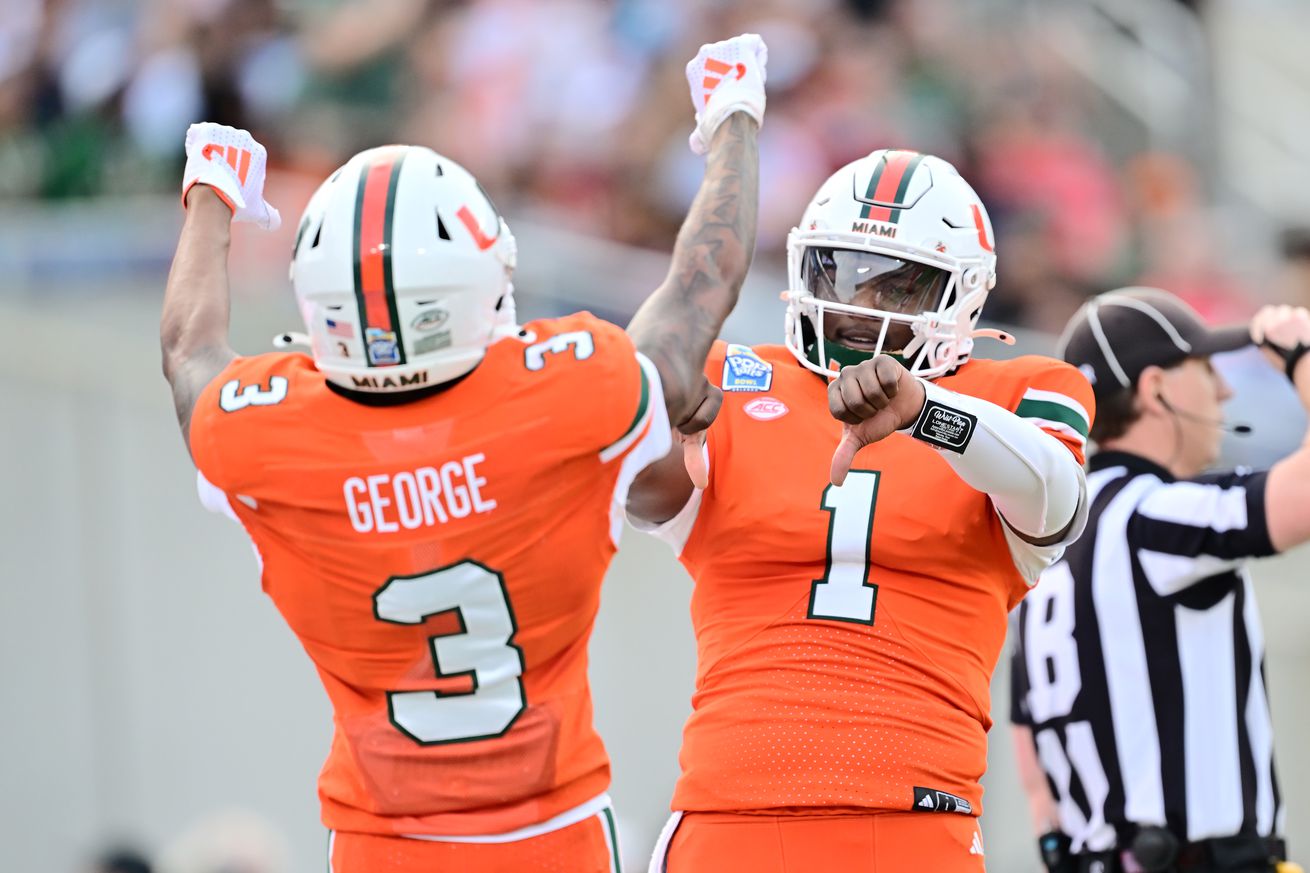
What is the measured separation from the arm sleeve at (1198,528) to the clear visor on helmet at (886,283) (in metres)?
1.08

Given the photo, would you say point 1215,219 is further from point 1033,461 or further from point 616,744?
point 1033,461

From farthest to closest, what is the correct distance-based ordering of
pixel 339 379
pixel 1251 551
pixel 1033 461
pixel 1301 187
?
pixel 1301 187, pixel 1251 551, pixel 1033 461, pixel 339 379

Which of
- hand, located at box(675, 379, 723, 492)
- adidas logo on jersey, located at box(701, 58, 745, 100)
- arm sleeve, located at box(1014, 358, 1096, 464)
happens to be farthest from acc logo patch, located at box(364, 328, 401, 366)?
arm sleeve, located at box(1014, 358, 1096, 464)

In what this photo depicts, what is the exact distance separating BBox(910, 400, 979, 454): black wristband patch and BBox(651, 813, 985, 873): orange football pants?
2.40ft

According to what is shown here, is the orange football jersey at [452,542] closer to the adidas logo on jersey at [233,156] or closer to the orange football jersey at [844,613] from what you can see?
the orange football jersey at [844,613]

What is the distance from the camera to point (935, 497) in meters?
3.78

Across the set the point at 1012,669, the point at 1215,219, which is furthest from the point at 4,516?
the point at 1215,219

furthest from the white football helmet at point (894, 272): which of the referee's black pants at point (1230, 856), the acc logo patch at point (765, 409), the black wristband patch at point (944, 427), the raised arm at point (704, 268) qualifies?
the referee's black pants at point (1230, 856)

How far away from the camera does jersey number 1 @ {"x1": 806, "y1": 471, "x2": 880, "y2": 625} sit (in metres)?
3.74

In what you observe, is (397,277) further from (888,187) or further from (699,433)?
(888,187)

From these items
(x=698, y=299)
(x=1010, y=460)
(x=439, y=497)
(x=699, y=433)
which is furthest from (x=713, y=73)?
(x=439, y=497)

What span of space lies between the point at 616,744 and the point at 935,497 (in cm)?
487

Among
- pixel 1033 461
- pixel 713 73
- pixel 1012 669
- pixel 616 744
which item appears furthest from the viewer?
pixel 616 744

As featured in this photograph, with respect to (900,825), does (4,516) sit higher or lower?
higher
